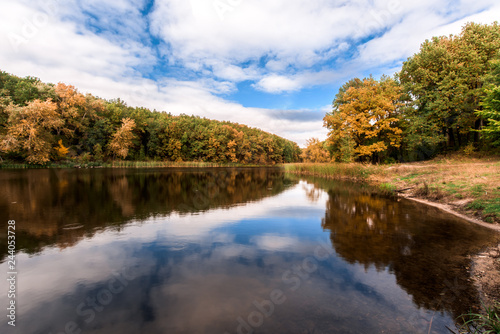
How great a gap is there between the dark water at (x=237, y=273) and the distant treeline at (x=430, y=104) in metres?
25.4

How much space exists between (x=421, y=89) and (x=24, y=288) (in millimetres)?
41158

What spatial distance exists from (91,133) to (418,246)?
253ft

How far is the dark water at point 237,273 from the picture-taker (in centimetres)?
402

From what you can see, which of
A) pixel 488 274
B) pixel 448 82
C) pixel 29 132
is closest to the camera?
pixel 488 274

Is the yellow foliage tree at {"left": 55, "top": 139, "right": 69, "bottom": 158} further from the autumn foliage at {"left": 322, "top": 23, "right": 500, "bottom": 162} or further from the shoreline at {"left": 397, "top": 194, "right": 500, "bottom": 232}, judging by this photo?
the shoreline at {"left": 397, "top": 194, "right": 500, "bottom": 232}

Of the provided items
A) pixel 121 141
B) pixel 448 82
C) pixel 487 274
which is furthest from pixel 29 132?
pixel 448 82

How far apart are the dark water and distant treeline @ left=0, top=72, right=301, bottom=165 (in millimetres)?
46162

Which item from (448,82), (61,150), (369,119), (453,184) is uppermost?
(448,82)

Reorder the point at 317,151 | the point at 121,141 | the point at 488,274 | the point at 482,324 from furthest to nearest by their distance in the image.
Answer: the point at 121,141
the point at 317,151
the point at 488,274
the point at 482,324

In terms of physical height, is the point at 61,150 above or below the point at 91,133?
below

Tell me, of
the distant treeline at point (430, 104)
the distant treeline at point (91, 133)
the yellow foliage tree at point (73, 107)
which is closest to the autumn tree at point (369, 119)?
the distant treeline at point (430, 104)

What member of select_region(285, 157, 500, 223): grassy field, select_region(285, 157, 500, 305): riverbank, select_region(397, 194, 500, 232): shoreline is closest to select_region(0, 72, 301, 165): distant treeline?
select_region(285, 157, 500, 223): grassy field

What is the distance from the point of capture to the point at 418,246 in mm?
7441

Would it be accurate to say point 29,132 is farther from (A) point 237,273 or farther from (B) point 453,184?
(B) point 453,184
